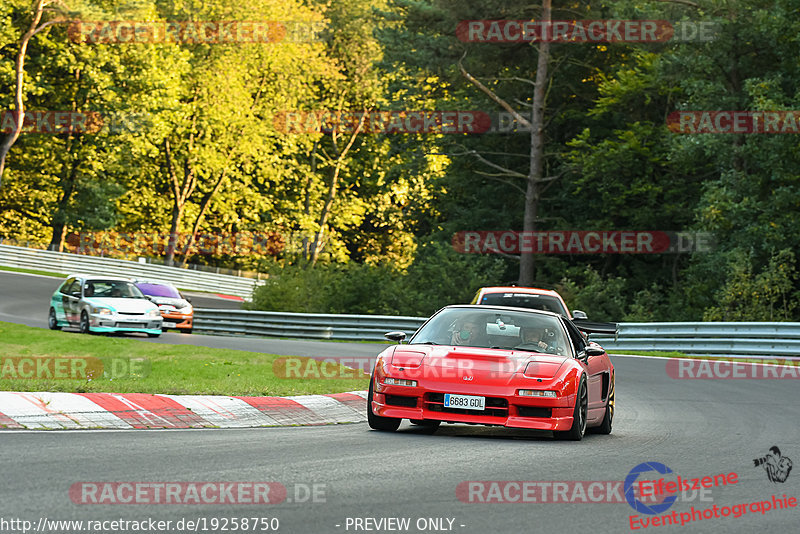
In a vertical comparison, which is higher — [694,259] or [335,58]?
[335,58]

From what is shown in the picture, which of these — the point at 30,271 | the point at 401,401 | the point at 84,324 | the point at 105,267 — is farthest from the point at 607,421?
the point at 105,267

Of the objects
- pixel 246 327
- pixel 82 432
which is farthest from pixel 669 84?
pixel 82 432

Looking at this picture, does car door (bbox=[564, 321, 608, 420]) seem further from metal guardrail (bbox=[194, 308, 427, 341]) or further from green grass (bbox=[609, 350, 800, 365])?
metal guardrail (bbox=[194, 308, 427, 341])

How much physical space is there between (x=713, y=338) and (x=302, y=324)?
13.1m

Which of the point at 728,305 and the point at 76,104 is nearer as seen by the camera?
the point at 728,305

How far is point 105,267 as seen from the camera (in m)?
57.9

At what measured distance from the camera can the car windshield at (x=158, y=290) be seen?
1395 inches

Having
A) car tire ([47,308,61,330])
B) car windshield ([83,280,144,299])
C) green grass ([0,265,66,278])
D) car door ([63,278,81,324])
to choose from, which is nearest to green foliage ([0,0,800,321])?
green grass ([0,265,66,278])

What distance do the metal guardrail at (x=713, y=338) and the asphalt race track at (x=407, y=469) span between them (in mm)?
12069

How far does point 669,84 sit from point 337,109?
4007 centimetres

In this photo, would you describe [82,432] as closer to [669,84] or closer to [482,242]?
[669,84]

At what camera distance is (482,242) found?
1832 inches

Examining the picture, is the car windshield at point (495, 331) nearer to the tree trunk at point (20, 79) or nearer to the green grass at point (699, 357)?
the green grass at point (699, 357)

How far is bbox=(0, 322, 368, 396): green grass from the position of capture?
13805 mm
